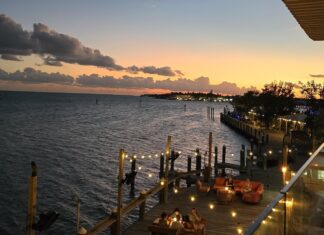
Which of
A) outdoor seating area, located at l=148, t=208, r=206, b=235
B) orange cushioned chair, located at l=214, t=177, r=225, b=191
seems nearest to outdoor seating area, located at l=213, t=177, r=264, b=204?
orange cushioned chair, located at l=214, t=177, r=225, b=191

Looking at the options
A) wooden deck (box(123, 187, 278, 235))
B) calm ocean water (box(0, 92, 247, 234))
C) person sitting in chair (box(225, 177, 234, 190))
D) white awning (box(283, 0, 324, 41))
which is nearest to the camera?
white awning (box(283, 0, 324, 41))

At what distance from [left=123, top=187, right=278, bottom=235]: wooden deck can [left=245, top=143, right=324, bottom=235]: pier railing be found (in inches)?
354

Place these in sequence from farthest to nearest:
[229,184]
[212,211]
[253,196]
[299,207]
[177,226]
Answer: [229,184] < [253,196] < [212,211] < [177,226] < [299,207]

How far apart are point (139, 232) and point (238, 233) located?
3.61 m

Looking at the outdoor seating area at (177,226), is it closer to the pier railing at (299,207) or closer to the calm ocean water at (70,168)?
the pier railing at (299,207)

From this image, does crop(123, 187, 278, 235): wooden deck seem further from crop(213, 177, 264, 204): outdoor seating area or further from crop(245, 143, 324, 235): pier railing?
crop(245, 143, 324, 235): pier railing

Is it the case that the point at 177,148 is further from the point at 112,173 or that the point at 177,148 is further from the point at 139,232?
the point at 139,232

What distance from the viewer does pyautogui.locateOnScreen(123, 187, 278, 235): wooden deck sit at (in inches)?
549

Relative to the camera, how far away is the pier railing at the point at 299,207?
3.17m

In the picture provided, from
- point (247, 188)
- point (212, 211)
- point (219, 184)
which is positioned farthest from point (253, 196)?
point (219, 184)

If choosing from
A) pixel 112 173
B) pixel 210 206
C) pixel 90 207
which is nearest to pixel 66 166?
pixel 112 173

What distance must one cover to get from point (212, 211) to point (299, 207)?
12339 mm

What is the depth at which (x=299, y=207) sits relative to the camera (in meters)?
4.10

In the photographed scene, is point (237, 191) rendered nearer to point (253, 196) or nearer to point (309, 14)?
point (253, 196)
